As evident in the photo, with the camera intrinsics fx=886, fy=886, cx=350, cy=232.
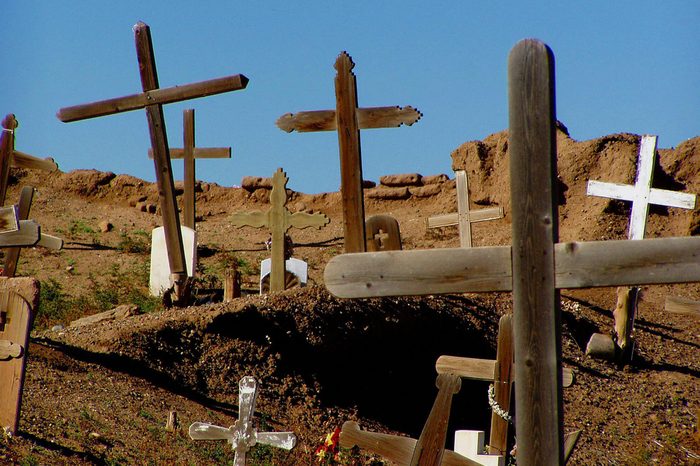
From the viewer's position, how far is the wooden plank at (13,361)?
6.15 metres

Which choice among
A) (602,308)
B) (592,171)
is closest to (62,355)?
(602,308)

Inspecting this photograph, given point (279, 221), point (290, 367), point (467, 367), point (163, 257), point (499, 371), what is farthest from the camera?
point (163, 257)

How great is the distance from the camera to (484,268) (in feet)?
11.2

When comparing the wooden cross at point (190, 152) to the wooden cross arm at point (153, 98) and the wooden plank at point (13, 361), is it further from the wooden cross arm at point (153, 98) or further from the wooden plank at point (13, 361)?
the wooden plank at point (13, 361)

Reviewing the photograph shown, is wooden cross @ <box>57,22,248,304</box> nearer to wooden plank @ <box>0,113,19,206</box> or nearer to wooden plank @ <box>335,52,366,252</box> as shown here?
wooden plank @ <box>0,113,19,206</box>

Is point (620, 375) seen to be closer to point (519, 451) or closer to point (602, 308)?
point (602, 308)

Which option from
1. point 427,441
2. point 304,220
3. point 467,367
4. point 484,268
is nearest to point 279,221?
point 304,220

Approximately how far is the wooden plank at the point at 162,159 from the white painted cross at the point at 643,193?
16.9ft

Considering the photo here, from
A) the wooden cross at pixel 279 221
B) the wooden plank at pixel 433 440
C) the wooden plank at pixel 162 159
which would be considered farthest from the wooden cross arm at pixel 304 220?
the wooden plank at pixel 433 440

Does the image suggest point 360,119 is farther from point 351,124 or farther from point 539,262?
point 539,262

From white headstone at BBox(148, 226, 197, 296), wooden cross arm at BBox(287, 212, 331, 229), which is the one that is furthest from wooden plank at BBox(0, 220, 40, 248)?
wooden cross arm at BBox(287, 212, 331, 229)

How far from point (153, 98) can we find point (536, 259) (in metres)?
7.79

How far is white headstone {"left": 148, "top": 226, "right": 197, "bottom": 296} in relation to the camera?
36.5 ft

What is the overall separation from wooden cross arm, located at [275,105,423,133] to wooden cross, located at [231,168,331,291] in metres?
1.58
